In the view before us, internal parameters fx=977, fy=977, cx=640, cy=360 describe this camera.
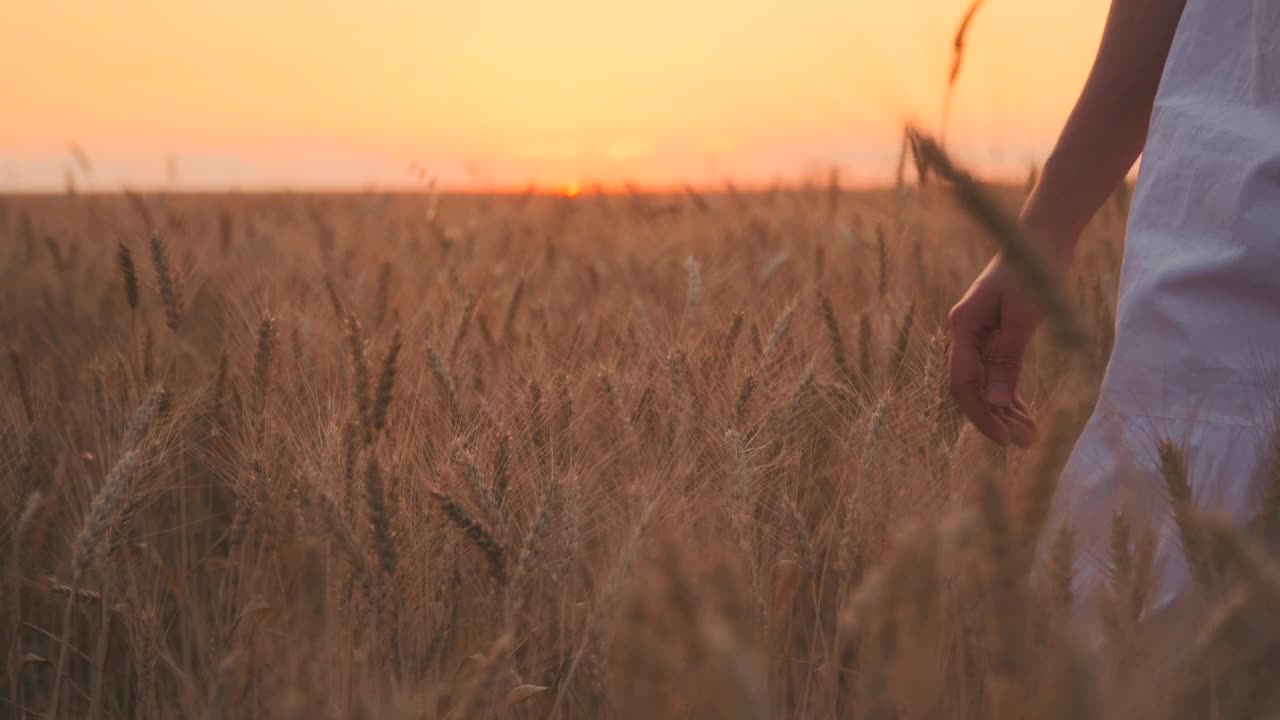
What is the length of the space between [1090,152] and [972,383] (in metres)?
0.27

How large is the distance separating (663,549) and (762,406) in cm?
68

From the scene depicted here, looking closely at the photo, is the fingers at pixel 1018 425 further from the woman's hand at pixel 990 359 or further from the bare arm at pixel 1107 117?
the bare arm at pixel 1107 117

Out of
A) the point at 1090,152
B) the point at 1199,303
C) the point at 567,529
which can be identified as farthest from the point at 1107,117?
the point at 567,529

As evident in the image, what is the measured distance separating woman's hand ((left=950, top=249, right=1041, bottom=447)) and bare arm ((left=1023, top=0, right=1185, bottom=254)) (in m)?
0.08

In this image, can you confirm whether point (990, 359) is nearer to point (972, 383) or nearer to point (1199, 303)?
point (972, 383)

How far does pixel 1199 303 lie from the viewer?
0.89 m

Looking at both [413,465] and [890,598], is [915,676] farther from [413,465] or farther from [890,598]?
[413,465]

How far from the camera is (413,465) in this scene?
1103 millimetres

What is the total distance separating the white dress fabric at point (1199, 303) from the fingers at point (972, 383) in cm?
10

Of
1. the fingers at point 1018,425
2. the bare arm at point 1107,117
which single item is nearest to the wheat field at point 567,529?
the fingers at point 1018,425

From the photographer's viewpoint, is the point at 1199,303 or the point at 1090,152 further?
the point at 1090,152

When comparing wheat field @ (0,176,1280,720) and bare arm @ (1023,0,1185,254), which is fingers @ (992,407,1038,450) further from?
bare arm @ (1023,0,1185,254)

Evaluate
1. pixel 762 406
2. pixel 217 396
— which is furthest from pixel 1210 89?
pixel 217 396

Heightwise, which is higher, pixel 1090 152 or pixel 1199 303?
pixel 1090 152
